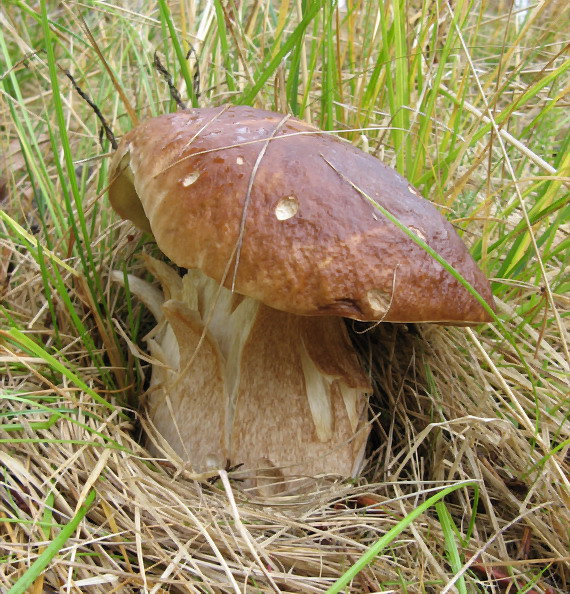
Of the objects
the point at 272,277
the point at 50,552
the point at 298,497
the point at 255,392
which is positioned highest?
the point at 272,277

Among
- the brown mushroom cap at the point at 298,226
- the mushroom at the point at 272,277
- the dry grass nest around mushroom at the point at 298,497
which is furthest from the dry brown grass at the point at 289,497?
the brown mushroom cap at the point at 298,226

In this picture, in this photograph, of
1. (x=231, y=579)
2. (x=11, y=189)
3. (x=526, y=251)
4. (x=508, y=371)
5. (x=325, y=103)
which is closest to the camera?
(x=231, y=579)

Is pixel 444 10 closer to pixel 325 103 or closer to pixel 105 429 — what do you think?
pixel 325 103

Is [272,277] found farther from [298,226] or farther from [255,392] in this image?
[255,392]

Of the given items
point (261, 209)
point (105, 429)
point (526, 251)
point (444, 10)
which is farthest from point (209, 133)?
point (444, 10)

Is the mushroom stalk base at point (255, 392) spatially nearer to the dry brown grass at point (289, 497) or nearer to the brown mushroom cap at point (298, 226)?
the dry brown grass at point (289, 497)

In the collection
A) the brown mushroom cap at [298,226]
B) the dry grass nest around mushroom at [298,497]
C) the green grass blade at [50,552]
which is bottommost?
the dry grass nest around mushroom at [298,497]

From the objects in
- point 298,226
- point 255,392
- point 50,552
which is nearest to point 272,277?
point 298,226
